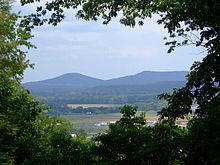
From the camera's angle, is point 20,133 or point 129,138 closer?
point 129,138

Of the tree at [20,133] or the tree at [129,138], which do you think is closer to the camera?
the tree at [129,138]

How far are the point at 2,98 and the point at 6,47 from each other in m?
2.83

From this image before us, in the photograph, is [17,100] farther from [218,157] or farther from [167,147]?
[218,157]

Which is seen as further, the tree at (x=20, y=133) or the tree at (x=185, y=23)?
the tree at (x=20, y=133)

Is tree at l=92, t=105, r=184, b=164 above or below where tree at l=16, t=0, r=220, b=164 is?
below

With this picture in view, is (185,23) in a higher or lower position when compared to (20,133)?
higher

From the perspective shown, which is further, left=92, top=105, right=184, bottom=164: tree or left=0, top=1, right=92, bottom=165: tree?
left=0, top=1, right=92, bottom=165: tree

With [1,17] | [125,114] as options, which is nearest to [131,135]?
[125,114]

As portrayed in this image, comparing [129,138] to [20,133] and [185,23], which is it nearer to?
[185,23]

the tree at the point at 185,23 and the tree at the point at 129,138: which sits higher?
the tree at the point at 185,23

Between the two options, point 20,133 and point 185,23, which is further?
point 20,133

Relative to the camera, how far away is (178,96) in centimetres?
1012

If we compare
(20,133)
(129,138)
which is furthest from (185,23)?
(20,133)

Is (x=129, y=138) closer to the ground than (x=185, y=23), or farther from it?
closer to the ground
